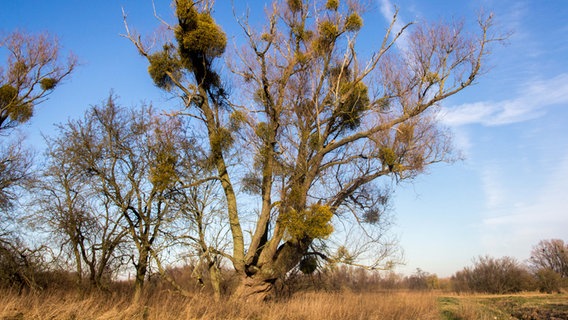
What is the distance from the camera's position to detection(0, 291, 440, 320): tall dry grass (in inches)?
251

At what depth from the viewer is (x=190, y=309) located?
7215mm

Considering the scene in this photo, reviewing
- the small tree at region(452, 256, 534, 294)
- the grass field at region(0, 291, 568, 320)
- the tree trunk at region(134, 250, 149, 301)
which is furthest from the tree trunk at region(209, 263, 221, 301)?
the small tree at region(452, 256, 534, 294)

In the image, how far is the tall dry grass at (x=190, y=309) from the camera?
6.38 m

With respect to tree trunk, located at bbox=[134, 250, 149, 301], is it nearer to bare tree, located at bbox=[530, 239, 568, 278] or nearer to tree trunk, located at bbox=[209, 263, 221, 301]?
tree trunk, located at bbox=[209, 263, 221, 301]

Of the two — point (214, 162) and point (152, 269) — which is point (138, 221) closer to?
point (152, 269)

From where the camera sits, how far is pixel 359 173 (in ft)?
40.1

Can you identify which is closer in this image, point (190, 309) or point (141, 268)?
point (190, 309)

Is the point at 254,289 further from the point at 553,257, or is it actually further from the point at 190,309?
the point at 553,257

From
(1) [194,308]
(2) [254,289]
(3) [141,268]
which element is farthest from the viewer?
(3) [141,268]

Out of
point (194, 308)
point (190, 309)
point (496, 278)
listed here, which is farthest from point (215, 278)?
point (496, 278)

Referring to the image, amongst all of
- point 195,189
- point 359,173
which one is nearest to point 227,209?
point 195,189

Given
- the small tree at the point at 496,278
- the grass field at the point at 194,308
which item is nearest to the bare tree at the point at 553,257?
the small tree at the point at 496,278

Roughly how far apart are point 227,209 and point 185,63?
15.2 feet

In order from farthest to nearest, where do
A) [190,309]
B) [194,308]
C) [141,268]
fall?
1. [141,268]
2. [194,308]
3. [190,309]
